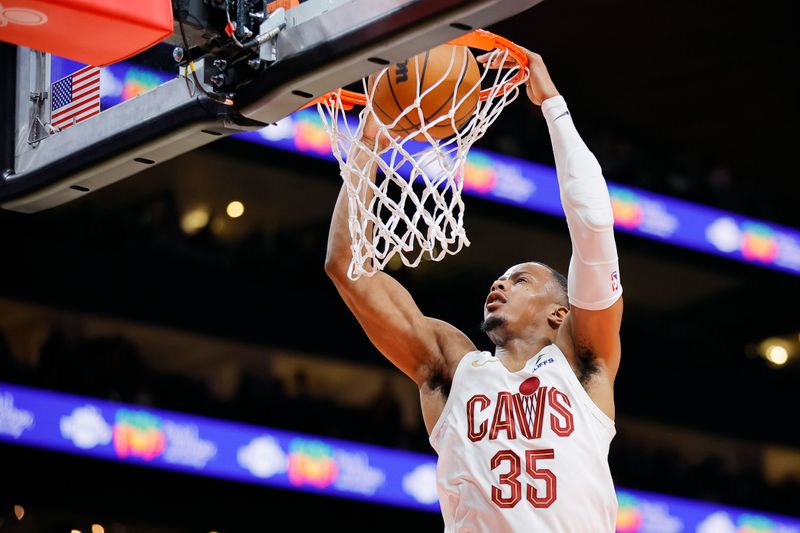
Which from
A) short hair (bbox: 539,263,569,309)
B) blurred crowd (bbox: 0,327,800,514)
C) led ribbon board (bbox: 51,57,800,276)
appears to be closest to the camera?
short hair (bbox: 539,263,569,309)

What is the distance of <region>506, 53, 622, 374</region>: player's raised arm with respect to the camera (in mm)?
3840

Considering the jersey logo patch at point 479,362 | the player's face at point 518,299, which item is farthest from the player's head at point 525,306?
the jersey logo patch at point 479,362

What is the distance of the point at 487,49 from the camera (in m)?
4.05

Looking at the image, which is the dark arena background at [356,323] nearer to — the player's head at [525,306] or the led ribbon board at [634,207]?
the led ribbon board at [634,207]

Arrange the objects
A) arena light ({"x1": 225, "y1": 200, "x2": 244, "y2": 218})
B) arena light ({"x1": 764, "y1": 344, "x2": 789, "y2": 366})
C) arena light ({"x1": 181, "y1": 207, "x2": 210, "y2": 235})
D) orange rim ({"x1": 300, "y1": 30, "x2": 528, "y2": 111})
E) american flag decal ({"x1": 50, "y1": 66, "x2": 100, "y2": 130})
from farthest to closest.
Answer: arena light ({"x1": 764, "y1": 344, "x2": 789, "y2": 366})
arena light ({"x1": 225, "y1": 200, "x2": 244, "y2": 218})
arena light ({"x1": 181, "y1": 207, "x2": 210, "y2": 235})
american flag decal ({"x1": 50, "y1": 66, "x2": 100, "y2": 130})
orange rim ({"x1": 300, "y1": 30, "x2": 528, "y2": 111})

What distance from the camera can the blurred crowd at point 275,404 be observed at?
9039 mm

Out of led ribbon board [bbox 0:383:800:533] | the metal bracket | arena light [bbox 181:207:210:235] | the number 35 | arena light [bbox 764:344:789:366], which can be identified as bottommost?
the number 35

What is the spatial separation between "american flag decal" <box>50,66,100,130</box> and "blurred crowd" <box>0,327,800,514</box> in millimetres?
4932

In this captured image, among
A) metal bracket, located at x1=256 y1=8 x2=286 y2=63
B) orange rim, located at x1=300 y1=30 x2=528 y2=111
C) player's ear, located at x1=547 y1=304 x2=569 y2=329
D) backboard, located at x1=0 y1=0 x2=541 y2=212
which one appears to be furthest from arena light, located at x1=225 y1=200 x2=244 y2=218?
metal bracket, located at x1=256 y1=8 x2=286 y2=63

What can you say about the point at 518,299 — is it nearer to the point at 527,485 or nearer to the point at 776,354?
the point at 527,485

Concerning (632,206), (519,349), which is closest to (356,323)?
(632,206)

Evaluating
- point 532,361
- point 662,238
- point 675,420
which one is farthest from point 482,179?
point 532,361

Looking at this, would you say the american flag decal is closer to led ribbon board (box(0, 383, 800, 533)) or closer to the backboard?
the backboard

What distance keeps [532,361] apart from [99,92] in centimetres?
165
